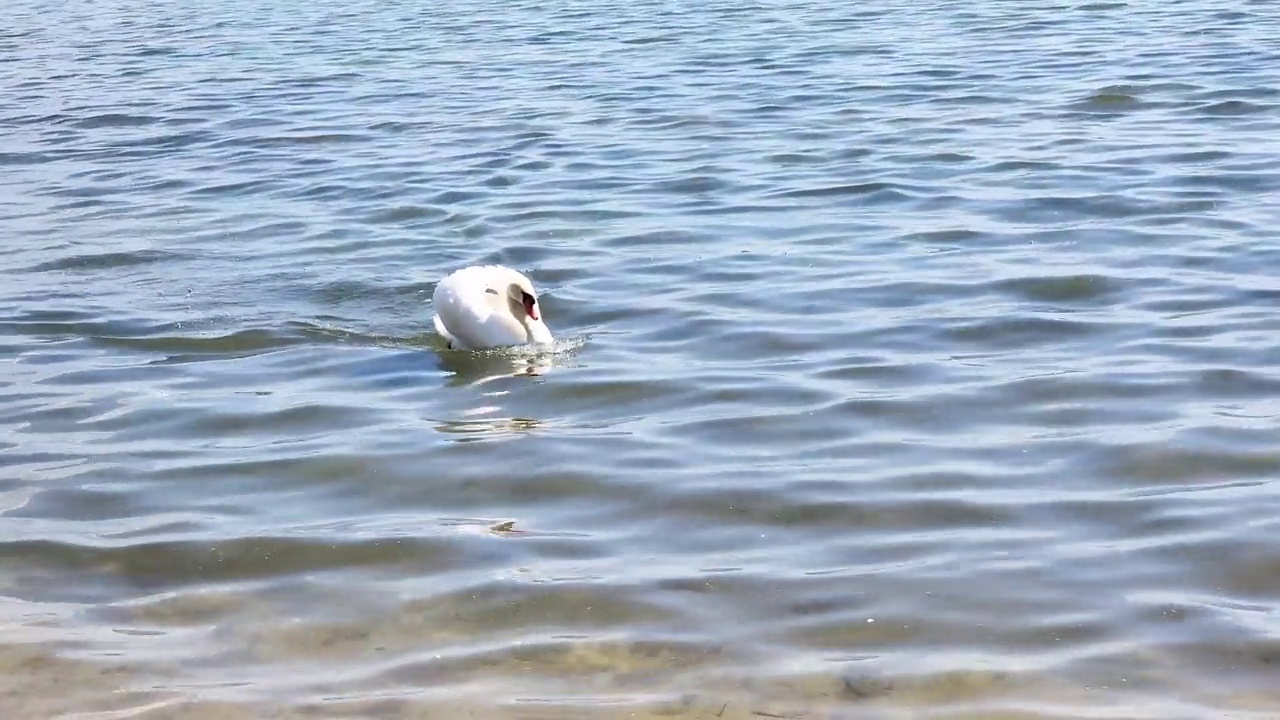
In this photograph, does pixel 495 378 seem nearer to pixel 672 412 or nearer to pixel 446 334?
pixel 446 334

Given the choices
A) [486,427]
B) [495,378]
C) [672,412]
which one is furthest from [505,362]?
[672,412]

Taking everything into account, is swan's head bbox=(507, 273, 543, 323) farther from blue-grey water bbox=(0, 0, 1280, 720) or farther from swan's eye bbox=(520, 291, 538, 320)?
blue-grey water bbox=(0, 0, 1280, 720)

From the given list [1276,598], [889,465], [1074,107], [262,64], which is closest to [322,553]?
[889,465]

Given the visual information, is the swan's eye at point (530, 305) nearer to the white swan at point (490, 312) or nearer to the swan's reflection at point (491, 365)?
the white swan at point (490, 312)

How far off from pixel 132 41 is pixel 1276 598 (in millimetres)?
21175

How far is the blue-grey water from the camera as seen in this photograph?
562 centimetres

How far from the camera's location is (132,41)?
968 inches

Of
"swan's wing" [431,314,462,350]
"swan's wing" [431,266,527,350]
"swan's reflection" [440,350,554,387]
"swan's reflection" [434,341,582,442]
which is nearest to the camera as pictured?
"swan's reflection" [434,341,582,442]

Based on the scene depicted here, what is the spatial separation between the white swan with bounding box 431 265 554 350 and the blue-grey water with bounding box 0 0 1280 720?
15cm

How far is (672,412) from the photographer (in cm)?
Answer: 809

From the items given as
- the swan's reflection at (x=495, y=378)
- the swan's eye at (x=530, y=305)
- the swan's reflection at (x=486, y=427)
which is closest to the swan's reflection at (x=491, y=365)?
the swan's reflection at (x=495, y=378)

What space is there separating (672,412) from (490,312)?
4.98 ft

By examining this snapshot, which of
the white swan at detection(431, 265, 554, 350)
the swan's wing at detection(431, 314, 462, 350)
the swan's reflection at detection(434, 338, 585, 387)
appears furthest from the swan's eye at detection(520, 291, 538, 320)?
the swan's wing at detection(431, 314, 462, 350)

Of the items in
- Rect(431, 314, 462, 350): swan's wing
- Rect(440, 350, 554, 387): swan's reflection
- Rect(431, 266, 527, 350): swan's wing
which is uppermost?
Rect(431, 266, 527, 350): swan's wing
